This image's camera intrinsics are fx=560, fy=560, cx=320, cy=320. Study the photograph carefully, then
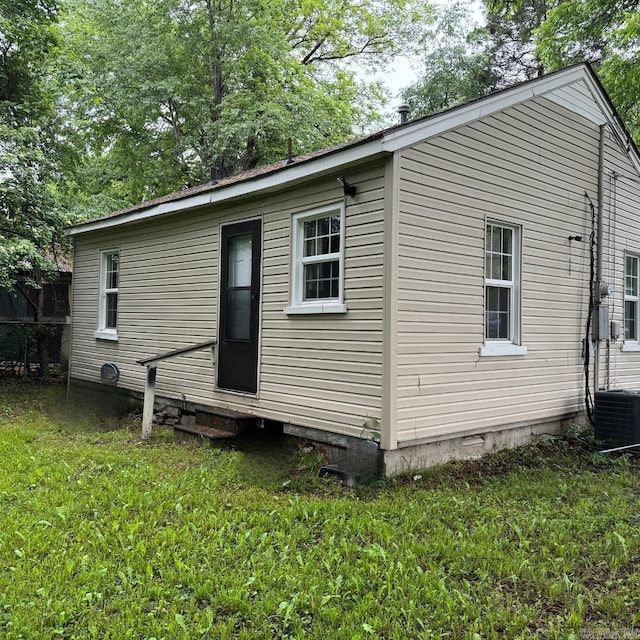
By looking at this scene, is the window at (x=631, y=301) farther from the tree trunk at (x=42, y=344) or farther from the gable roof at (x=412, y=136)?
the tree trunk at (x=42, y=344)

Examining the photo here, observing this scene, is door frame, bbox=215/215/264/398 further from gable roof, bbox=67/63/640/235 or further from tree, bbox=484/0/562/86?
tree, bbox=484/0/562/86

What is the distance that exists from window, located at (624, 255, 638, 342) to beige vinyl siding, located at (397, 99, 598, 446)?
141cm

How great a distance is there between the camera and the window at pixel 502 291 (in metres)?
6.55

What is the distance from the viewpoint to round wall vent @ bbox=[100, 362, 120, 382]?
9.64m

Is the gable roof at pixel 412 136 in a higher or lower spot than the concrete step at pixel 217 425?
higher

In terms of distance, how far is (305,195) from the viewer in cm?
634

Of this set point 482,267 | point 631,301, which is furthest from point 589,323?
point 482,267

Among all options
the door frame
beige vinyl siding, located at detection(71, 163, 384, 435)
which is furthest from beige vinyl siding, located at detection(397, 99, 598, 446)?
the door frame

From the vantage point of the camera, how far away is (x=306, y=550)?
3.87 m

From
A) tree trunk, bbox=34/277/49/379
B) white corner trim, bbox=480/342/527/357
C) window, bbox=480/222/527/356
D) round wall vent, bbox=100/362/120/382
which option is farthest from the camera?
tree trunk, bbox=34/277/49/379

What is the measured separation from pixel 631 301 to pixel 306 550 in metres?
7.31

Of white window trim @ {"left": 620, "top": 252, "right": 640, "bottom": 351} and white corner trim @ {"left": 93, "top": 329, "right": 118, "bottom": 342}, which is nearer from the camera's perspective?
white window trim @ {"left": 620, "top": 252, "right": 640, "bottom": 351}

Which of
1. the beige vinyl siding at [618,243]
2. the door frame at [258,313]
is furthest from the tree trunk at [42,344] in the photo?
the beige vinyl siding at [618,243]

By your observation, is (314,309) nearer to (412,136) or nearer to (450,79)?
(412,136)
